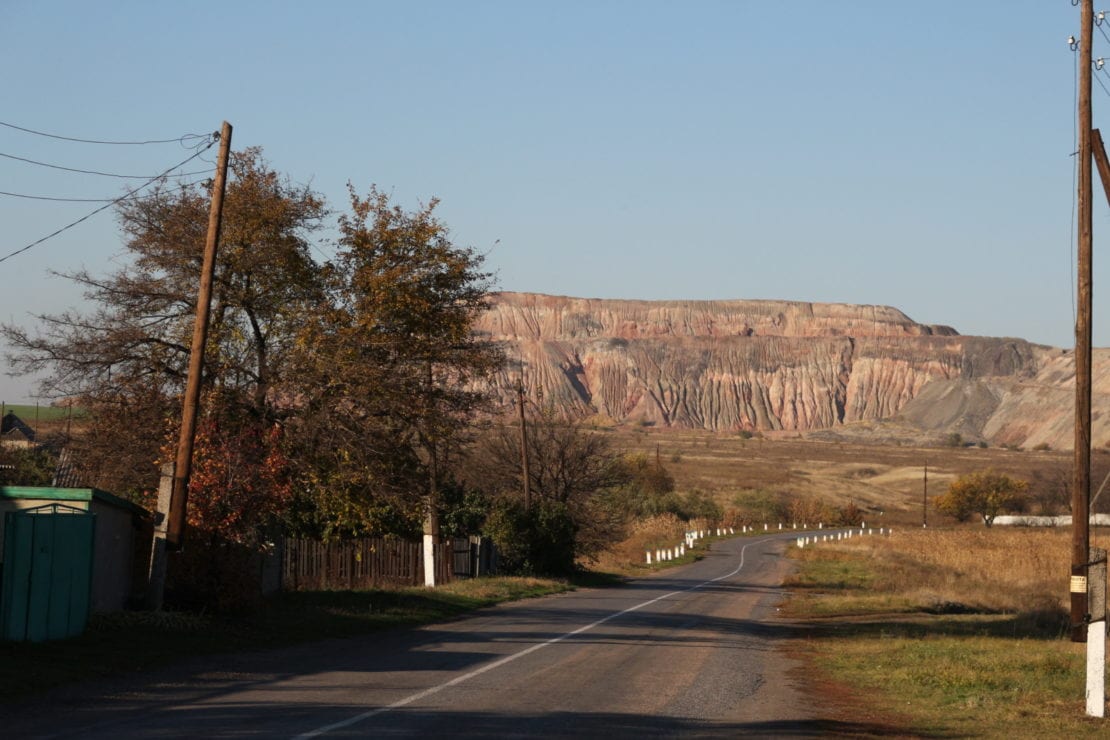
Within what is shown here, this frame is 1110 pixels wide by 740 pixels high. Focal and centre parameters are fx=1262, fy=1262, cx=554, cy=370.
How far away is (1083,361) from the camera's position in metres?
16.4

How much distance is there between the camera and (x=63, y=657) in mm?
14828

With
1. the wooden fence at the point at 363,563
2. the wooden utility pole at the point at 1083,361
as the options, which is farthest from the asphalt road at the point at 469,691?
the wooden fence at the point at 363,563

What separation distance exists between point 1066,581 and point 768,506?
226 feet

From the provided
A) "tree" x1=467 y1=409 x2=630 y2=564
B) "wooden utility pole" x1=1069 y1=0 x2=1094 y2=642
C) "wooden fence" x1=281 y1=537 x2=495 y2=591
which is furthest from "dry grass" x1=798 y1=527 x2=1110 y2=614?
"wooden utility pole" x1=1069 y1=0 x2=1094 y2=642

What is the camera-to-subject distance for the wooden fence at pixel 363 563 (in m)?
28.9

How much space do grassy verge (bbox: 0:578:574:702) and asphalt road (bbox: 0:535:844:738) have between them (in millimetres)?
586

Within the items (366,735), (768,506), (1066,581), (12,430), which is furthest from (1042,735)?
(768,506)

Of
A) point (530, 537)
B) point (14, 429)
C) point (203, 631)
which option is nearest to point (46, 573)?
point (203, 631)

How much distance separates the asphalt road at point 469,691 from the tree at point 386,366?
315 cm

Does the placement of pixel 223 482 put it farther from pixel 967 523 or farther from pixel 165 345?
pixel 967 523

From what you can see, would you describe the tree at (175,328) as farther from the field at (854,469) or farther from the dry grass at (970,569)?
the field at (854,469)

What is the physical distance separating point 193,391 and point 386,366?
525 centimetres

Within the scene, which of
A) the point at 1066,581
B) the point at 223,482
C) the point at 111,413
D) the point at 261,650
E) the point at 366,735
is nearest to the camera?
the point at 366,735

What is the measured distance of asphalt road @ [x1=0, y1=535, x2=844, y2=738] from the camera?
36.0ft
